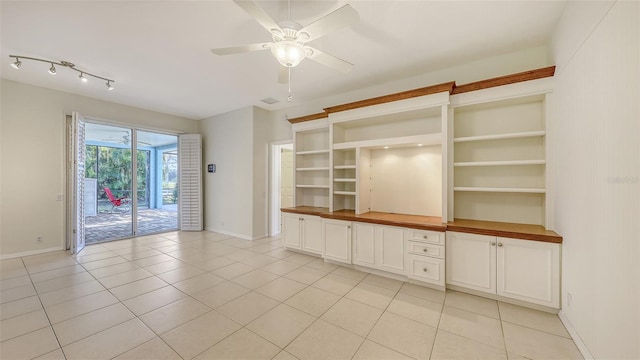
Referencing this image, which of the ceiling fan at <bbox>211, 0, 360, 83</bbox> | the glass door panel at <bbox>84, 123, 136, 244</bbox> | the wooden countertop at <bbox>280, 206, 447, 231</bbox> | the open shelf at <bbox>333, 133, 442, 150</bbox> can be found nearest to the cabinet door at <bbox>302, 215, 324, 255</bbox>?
the wooden countertop at <bbox>280, 206, 447, 231</bbox>

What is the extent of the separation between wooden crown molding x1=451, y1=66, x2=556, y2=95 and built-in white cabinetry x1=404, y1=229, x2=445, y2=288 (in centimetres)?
182

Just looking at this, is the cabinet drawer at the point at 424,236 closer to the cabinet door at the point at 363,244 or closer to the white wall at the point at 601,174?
the cabinet door at the point at 363,244

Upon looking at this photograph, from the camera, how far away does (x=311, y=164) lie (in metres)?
4.79

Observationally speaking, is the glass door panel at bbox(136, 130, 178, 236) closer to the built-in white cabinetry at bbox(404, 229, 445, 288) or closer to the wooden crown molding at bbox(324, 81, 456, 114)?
the wooden crown molding at bbox(324, 81, 456, 114)

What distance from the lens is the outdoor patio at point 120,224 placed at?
538 centimetres

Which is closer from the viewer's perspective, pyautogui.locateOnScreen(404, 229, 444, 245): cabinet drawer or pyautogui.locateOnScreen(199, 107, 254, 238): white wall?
pyautogui.locateOnScreen(404, 229, 444, 245): cabinet drawer

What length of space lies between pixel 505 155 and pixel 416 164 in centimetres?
106

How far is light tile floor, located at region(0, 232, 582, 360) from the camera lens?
1.84 meters

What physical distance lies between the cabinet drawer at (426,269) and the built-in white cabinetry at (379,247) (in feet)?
0.44

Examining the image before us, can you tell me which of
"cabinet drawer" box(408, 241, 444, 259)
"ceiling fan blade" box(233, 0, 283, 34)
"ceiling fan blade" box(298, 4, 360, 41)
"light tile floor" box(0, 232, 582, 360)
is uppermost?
"ceiling fan blade" box(233, 0, 283, 34)

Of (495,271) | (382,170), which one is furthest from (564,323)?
(382,170)

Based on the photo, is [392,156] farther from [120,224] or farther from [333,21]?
[120,224]

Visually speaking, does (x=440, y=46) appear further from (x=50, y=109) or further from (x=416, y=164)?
(x=50, y=109)

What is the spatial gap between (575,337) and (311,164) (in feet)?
13.2
